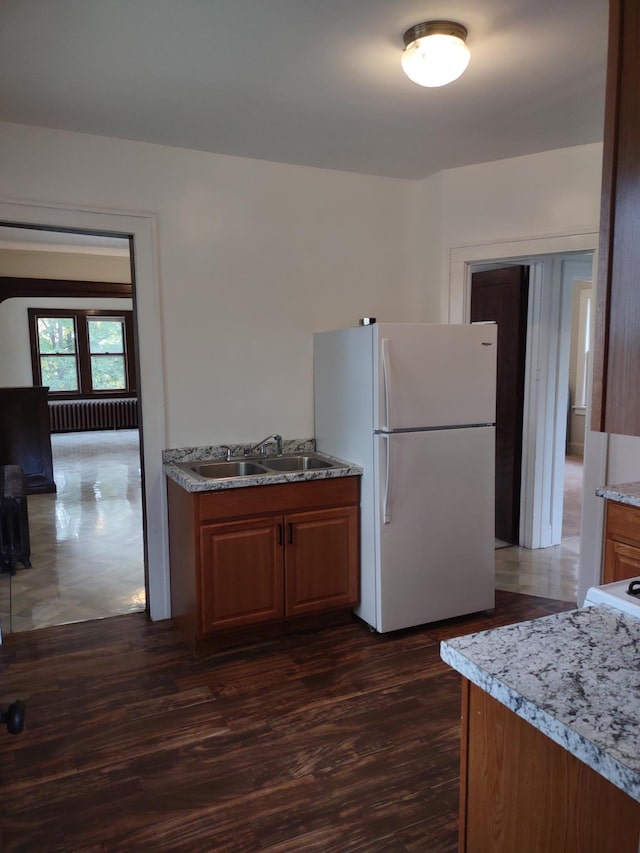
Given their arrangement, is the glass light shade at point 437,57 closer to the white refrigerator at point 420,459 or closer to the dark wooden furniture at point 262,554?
the white refrigerator at point 420,459

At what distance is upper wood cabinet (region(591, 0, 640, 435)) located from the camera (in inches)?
33.6

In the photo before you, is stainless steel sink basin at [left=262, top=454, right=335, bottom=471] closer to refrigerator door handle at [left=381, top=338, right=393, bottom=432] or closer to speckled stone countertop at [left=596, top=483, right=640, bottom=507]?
refrigerator door handle at [left=381, top=338, right=393, bottom=432]

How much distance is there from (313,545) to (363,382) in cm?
87

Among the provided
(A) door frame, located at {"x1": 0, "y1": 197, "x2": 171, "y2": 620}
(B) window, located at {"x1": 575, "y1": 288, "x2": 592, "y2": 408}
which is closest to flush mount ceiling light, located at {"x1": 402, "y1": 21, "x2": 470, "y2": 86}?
(A) door frame, located at {"x1": 0, "y1": 197, "x2": 171, "y2": 620}

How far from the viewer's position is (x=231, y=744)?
224cm

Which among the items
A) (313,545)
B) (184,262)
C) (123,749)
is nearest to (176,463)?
(313,545)

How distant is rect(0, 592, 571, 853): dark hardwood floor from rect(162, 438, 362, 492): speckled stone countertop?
84 centimetres

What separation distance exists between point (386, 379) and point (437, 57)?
52.1 inches

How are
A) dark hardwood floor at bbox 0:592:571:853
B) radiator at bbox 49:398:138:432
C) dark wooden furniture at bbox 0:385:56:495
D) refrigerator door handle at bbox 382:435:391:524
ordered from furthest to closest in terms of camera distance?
radiator at bbox 49:398:138:432, dark wooden furniture at bbox 0:385:56:495, refrigerator door handle at bbox 382:435:391:524, dark hardwood floor at bbox 0:592:571:853

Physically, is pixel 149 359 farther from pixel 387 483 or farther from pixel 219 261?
pixel 387 483

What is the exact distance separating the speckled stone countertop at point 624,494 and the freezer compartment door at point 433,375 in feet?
2.88

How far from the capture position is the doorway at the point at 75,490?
3.62 m

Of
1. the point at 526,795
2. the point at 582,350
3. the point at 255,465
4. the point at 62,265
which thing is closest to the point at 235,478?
the point at 255,465

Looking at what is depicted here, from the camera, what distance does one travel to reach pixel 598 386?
0.93 meters
